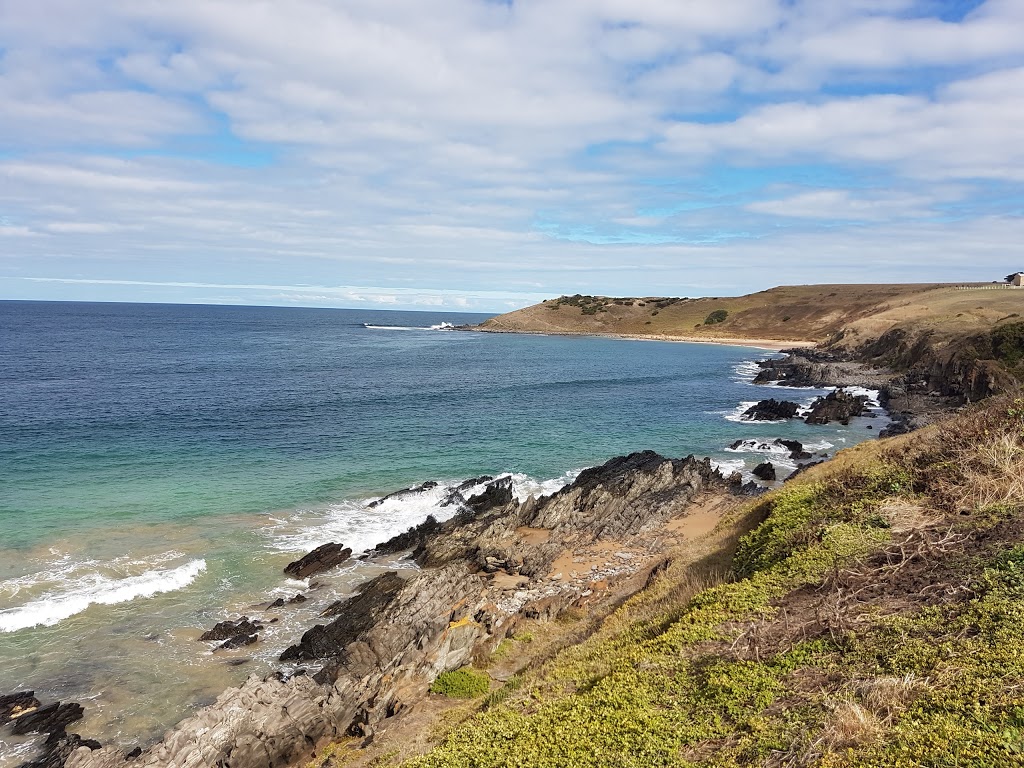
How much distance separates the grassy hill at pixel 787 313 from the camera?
97.1 m

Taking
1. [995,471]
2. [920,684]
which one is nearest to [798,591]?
[920,684]

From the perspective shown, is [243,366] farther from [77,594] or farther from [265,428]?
[77,594]

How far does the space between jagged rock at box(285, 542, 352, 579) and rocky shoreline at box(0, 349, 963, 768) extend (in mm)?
58

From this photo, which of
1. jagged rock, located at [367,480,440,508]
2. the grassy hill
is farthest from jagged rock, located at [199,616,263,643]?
the grassy hill

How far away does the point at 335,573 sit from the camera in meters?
25.9

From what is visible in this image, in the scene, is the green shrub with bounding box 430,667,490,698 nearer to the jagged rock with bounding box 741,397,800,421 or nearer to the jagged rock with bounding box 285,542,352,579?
the jagged rock with bounding box 285,542,352,579

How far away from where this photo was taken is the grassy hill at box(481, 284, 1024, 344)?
319 feet

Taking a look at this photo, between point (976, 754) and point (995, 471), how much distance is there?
9.36m

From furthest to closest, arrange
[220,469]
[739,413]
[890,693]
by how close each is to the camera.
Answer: [739,413] < [220,469] < [890,693]

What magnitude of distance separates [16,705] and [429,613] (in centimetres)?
1163

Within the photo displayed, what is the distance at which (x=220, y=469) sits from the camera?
1521 inches

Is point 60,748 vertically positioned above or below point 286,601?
below

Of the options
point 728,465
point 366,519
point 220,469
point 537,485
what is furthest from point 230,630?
point 728,465

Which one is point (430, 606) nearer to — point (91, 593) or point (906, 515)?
point (91, 593)
